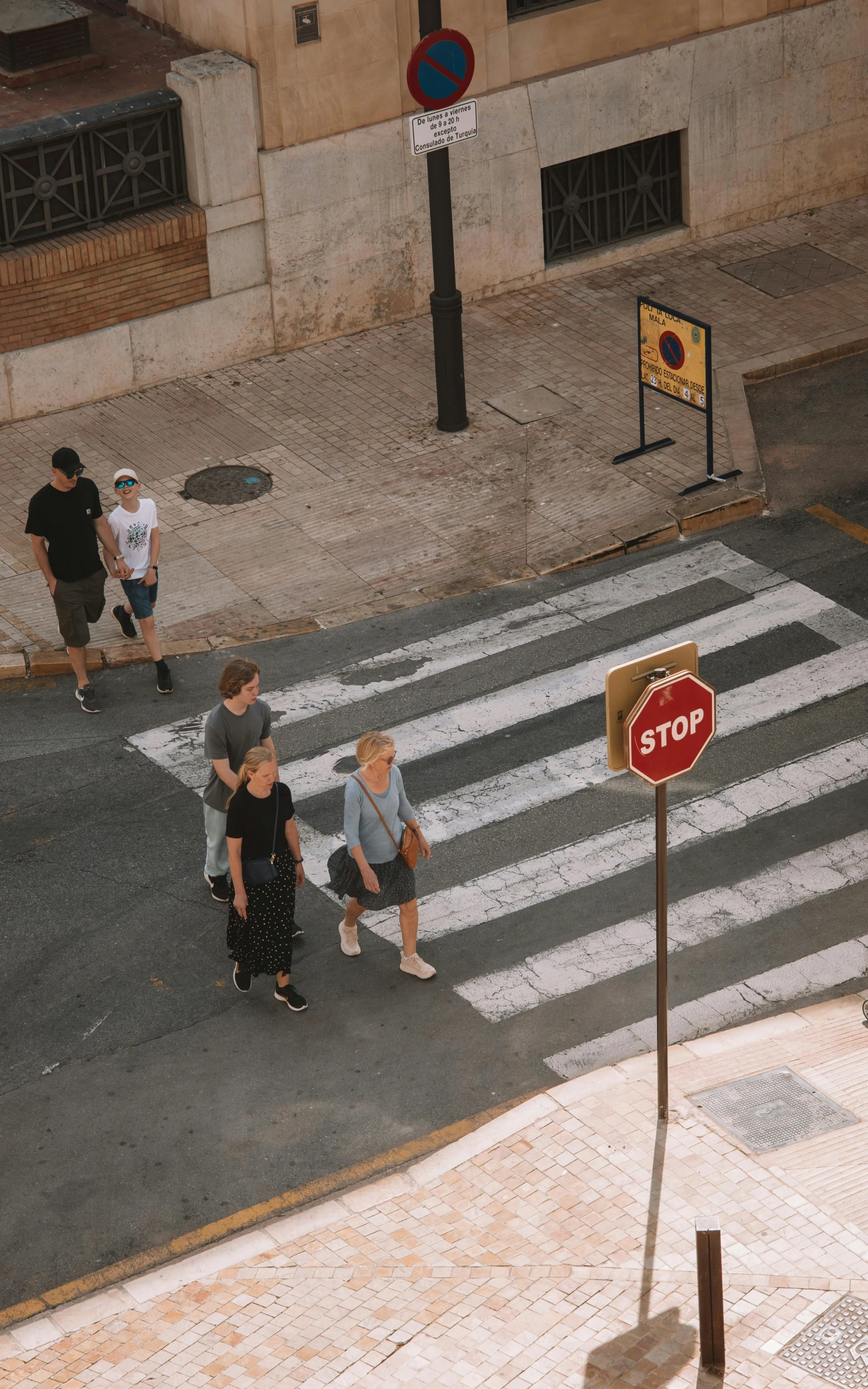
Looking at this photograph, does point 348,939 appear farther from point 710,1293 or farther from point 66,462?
point 710,1293

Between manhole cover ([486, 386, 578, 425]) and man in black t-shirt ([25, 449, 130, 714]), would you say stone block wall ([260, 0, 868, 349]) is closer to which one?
manhole cover ([486, 386, 578, 425])

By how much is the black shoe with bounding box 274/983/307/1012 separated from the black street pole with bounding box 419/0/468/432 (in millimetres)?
7549

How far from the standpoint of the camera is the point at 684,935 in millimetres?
10656

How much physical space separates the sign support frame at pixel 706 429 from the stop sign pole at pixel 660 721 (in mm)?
6995

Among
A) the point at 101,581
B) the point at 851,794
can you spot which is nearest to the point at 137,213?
the point at 101,581

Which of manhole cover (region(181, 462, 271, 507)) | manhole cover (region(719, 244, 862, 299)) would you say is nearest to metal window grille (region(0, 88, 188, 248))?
manhole cover (region(181, 462, 271, 507))

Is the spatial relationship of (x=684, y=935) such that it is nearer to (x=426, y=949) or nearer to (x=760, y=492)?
(x=426, y=949)

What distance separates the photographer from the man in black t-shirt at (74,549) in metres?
12.3

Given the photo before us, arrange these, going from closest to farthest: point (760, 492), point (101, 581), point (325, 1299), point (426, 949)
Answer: point (325, 1299) < point (426, 949) < point (101, 581) < point (760, 492)

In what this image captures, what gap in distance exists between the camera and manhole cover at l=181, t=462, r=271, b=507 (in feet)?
51.6

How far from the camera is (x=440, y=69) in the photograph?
14.9 metres

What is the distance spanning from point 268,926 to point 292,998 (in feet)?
1.54

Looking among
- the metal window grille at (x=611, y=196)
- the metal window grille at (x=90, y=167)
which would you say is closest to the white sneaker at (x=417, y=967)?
the metal window grille at (x=90, y=167)

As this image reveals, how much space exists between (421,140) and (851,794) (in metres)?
6.50
